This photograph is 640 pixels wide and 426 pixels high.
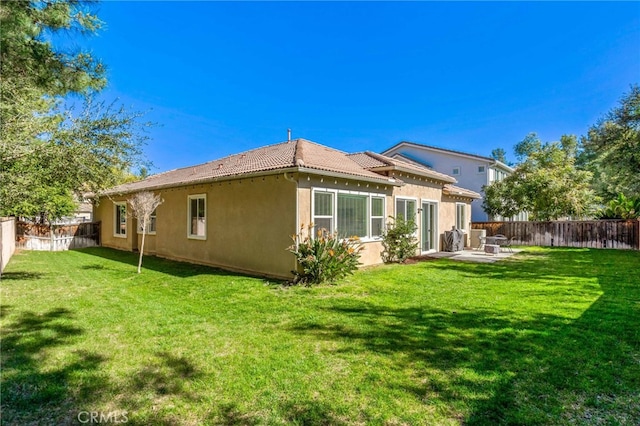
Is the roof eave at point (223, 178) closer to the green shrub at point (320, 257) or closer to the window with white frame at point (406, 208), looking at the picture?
the green shrub at point (320, 257)

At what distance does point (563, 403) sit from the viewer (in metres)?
3.18

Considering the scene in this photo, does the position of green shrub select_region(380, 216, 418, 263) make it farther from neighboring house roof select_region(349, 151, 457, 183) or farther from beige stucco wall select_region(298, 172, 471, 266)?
neighboring house roof select_region(349, 151, 457, 183)

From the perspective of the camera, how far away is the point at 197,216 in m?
13.2

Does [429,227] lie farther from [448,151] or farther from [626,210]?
[626,210]

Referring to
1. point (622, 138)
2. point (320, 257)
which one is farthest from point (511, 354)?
point (622, 138)

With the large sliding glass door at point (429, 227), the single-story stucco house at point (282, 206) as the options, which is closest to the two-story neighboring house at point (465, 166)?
the large sliding glass door at point (429, 227)

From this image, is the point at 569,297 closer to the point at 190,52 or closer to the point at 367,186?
the point at 367,186

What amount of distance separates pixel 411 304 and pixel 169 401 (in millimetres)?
4955

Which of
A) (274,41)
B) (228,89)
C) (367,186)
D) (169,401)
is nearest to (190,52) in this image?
(274,41)

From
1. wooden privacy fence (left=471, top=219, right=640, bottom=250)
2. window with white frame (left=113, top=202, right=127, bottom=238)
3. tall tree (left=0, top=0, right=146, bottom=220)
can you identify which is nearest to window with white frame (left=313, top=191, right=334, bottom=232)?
tall tree (left=0, top=0, right=146, bottom=220)

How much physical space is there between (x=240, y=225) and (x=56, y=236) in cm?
1487

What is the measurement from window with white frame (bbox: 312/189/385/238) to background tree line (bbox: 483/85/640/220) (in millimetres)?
13224

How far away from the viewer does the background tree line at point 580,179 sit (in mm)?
15820

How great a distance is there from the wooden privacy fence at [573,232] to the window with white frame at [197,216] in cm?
1869
